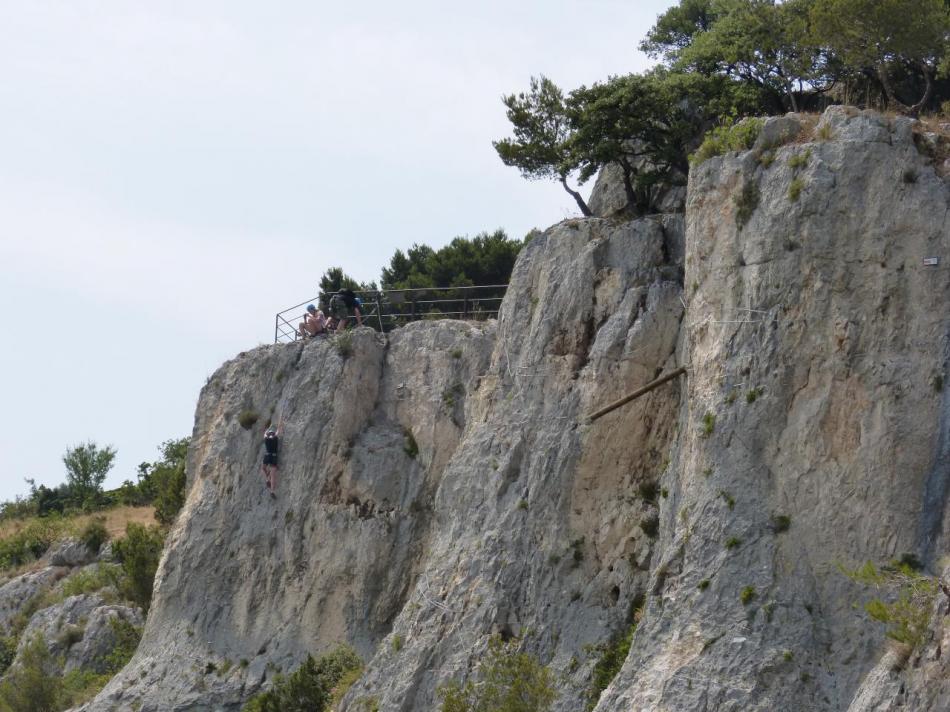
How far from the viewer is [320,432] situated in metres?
36.5

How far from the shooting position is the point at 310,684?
3178 centimetres

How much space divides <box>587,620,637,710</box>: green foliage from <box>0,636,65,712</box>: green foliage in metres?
19.5

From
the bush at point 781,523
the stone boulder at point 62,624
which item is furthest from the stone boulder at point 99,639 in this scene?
the bush at point 781,523

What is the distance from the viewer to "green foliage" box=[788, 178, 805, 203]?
972 inches

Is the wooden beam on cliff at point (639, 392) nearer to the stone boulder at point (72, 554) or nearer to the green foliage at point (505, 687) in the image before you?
the green foliage at point (505, 687)

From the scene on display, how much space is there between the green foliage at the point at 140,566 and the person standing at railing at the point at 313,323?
8702mm

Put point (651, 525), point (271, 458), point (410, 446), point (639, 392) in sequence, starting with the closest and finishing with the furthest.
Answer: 1. point (651, 525)
2. point (639, 392)
3. point (410, 446)
4. point (271, 458)

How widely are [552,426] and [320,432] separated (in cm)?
886

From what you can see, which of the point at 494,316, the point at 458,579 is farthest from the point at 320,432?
the point at 458,579

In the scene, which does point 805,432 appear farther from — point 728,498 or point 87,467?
point 87,467

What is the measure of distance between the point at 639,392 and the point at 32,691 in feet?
69.2

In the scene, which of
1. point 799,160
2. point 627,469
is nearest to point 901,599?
point 799,160

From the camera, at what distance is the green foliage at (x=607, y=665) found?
25484 millimetres

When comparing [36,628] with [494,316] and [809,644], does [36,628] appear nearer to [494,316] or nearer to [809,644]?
[494,316]
